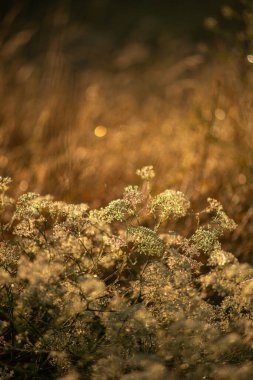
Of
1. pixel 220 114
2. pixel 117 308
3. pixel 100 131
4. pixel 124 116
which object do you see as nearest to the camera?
pixel 117 308

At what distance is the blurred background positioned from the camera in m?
1.59

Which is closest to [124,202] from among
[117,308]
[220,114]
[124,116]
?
[117,308]

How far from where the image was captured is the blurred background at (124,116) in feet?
5.22

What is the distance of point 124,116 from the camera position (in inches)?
84.5

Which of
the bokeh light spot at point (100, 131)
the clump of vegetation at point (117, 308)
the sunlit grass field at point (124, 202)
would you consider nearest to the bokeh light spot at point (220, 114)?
the sunlit grass field at point (124, 202)

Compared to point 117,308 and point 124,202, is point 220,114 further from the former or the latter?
point 117,308

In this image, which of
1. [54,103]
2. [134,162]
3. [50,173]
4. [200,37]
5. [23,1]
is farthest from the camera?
[200,37]

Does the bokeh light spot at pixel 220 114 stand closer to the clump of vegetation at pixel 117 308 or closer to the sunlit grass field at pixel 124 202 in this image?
the sunlit grass field at pixel 124 202

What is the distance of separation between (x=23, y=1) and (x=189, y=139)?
140 centimetres

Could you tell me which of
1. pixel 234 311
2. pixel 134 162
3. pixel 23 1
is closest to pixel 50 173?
pixel 134 162

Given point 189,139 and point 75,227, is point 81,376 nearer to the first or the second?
point 75,227

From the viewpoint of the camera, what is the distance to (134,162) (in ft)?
5.88

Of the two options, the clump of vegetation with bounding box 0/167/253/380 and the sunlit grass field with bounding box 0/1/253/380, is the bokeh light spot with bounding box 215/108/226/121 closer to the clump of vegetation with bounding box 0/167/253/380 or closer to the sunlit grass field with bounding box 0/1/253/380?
the sunlit grass field with bounding box 0/1/253/380

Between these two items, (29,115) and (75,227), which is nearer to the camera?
(75,227)
